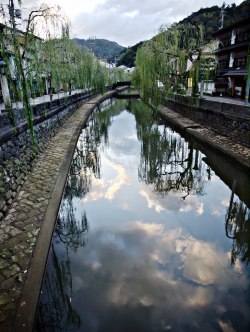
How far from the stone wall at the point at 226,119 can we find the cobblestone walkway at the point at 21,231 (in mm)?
8158

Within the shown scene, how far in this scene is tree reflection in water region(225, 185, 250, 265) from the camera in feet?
18.9

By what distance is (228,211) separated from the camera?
24.8ft

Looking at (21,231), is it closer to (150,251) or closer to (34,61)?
(150,251)

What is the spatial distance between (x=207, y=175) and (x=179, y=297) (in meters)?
6.45

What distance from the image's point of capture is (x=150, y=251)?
5.82 meters

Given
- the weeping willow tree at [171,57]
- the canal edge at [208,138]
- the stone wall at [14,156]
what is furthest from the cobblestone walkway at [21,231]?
the weeping willow tree at [171,57]

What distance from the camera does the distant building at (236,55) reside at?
77.3ft

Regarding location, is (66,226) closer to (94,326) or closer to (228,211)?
(94,326)

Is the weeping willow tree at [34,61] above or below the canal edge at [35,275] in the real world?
above

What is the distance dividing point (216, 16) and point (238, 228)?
75.8 meters

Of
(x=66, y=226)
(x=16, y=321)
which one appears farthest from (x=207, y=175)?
(x=16, y=321)

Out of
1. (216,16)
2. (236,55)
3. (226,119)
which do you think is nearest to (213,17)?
(216,16)

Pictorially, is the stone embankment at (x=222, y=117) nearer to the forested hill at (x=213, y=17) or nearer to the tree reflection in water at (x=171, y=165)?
the tree reflection in water at (x=171, y=165)

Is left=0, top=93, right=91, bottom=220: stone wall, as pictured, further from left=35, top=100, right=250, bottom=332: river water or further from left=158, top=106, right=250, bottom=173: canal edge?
left=158, top=106, right=250, bottom=173: canal edge
